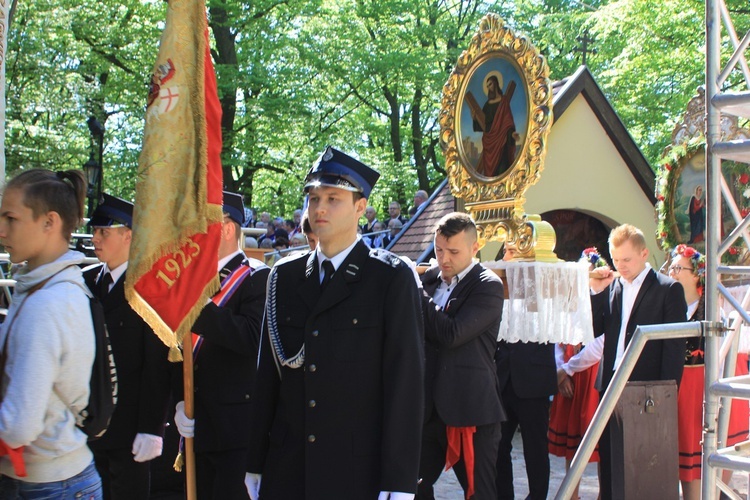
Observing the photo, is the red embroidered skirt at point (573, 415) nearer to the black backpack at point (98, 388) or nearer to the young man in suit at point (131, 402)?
the young man in suit at point (131, 402)

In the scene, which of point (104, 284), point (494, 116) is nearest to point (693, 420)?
point (494, 116)

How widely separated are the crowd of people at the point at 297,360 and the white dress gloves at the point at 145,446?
12 mm

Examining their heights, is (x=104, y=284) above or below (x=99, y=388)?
above

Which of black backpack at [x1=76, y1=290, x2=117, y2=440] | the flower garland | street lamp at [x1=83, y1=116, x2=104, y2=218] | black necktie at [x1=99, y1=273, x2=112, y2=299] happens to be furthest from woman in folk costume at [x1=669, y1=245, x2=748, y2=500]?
street lamp at [x1=83, y1=116, x2=104, y2=218]

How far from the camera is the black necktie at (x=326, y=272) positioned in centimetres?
349

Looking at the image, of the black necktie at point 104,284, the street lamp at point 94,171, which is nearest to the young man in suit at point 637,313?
the black necktie at point 104,284

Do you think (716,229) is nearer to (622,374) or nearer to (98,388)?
(622,374)

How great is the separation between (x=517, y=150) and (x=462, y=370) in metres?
2.82

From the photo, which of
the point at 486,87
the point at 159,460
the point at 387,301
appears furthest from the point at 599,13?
the point at 387,301

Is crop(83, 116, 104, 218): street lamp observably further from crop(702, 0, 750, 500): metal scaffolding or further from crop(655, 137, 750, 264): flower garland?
crop(702, 0, 750, 500): metal scaffolding

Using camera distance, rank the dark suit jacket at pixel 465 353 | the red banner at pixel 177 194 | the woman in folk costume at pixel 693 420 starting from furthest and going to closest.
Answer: the woman in folk costume at pixel 693 420
the dark suit jacket at pixel 465 353
the red banner at pixel 177 194

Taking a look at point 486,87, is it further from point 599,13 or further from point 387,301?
point 599,13

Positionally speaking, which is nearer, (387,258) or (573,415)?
(387,258)

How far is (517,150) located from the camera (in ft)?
24.1
